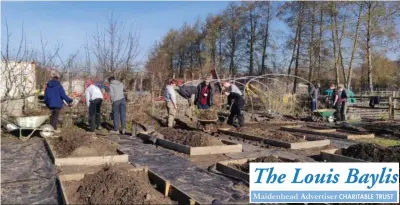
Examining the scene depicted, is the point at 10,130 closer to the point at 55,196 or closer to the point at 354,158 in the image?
the point at 55,196

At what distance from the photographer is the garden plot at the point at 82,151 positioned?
645cm

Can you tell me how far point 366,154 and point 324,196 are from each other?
2.44m

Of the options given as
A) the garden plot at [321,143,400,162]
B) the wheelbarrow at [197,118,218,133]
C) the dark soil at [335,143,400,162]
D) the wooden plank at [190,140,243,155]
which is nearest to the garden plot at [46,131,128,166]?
the wooden plank at [190,140,243,155]

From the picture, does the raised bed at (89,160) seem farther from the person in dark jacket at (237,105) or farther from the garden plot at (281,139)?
the person in dark jacket at (237,105)

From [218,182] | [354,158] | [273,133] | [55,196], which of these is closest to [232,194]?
[218,182]

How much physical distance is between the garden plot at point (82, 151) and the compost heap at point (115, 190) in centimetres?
131

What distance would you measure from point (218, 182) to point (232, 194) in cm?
57

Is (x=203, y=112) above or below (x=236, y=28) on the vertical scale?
below

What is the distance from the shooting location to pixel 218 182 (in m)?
5.35

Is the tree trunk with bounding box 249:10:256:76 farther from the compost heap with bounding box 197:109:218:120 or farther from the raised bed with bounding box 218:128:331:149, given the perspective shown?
the raised bed with bounding box 218:128:331:149

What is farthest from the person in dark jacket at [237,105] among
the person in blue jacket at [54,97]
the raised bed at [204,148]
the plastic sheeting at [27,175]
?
the plastic sheeting at [27,175]

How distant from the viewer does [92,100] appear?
34.0 feet

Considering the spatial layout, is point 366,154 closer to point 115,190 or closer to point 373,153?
point 373,153

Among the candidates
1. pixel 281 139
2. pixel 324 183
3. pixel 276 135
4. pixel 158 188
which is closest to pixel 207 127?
pixel 276 135
